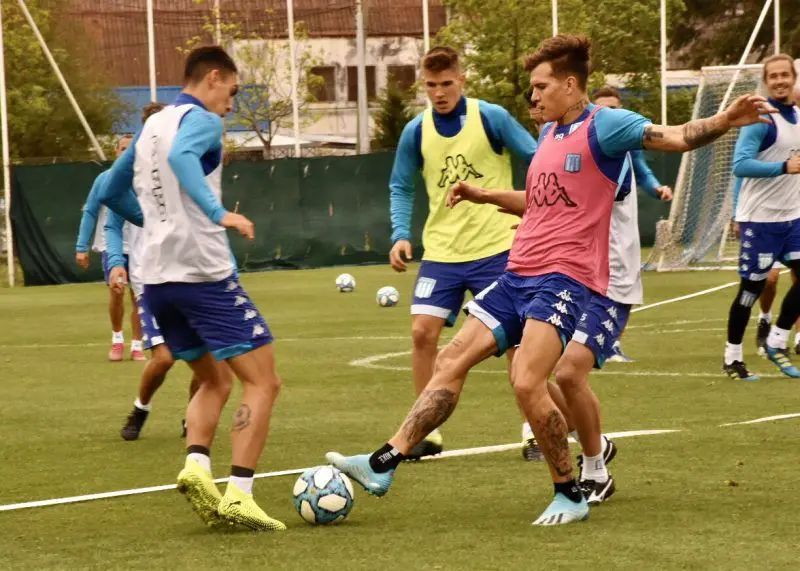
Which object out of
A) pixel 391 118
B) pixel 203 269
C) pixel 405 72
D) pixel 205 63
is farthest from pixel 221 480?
pixel 405 72

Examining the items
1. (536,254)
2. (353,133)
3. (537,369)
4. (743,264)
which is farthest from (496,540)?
(353,133)

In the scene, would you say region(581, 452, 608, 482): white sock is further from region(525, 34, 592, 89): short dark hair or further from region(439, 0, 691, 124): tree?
region(439, 0, 691, 124): tree

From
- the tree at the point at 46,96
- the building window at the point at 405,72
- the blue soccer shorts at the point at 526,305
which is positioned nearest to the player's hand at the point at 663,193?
the blue soccer shorts at the point at 526,305

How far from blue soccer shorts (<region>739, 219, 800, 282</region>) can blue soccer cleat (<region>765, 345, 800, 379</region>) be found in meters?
0.62

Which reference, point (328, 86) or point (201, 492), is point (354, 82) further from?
point (201, 492)

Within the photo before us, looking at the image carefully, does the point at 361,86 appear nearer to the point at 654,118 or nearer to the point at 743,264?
the point at 654,118

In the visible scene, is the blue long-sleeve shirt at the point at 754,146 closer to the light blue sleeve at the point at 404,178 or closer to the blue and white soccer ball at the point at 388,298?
the light blue sleeve at the point at 404,178

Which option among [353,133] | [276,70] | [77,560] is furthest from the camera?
[353,133]

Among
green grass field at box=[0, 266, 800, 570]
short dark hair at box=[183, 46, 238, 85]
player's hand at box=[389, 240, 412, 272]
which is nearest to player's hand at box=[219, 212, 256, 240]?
short dark hair at box=[183, 46, 238, 85]

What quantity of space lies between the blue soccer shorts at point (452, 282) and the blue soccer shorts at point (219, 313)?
7.00ft

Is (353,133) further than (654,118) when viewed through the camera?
Yes

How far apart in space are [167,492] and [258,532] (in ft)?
4.56

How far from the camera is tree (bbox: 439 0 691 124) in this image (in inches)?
1486

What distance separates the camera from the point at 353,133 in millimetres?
62281
